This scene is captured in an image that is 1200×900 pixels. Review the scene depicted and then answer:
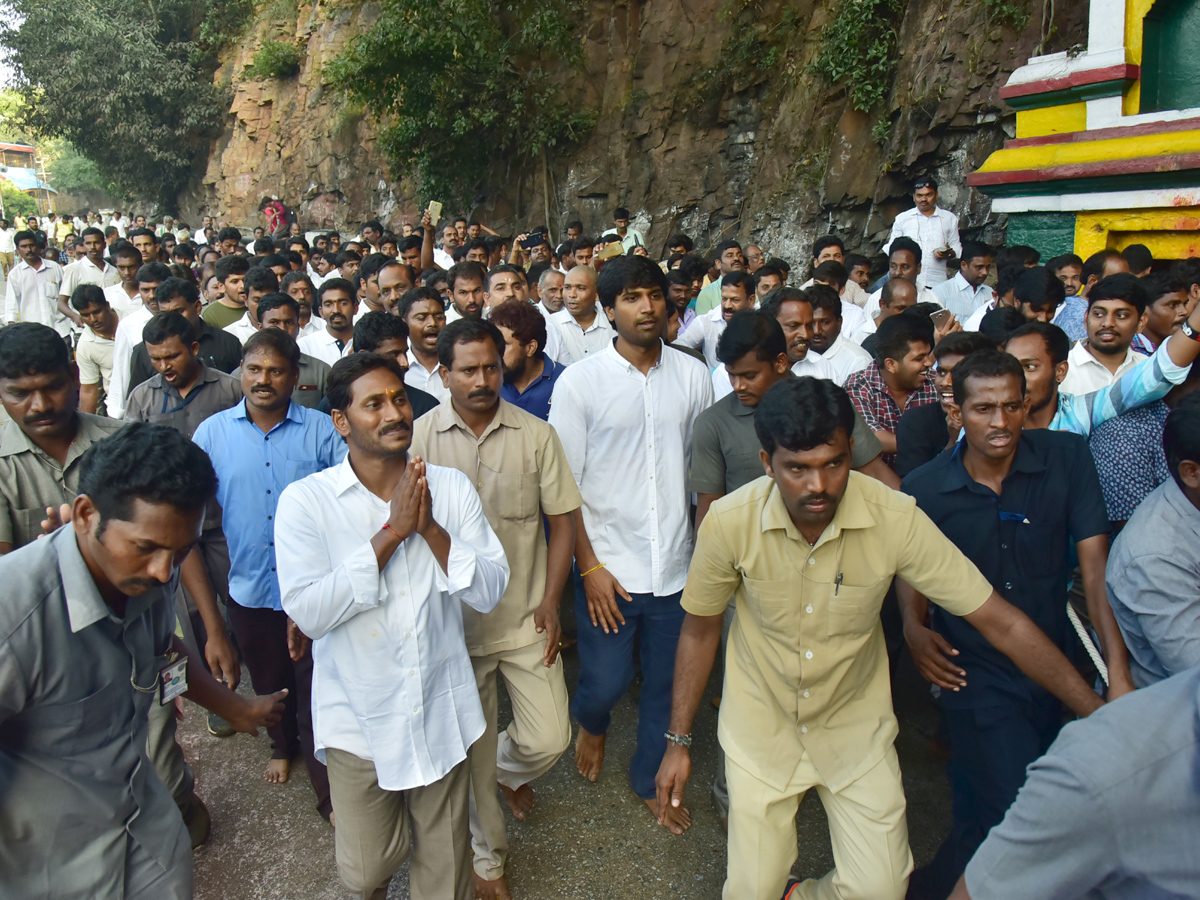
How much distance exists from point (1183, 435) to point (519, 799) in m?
2.70

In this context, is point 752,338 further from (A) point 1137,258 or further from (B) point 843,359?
(A) point 1137,258

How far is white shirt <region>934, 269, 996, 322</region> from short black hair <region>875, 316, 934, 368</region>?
375 centimetres

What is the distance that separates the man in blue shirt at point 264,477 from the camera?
11.4 ft

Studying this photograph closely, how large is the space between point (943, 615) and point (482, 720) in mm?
1601

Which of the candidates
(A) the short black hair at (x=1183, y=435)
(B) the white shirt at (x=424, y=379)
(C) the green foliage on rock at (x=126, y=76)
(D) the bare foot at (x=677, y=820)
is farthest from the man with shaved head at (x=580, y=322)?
(C) the green foliage on rock at (x=126, y=76)

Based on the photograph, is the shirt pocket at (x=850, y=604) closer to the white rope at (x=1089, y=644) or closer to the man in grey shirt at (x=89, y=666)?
the white rope at (x=1089, y=644)

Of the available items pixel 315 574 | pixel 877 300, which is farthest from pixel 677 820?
pixel 877 300

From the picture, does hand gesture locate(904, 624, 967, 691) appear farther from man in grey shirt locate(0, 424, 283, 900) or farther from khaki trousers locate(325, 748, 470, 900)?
man in grey shirt locate(0, 424, 283, 900)

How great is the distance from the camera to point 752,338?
3.31 metres

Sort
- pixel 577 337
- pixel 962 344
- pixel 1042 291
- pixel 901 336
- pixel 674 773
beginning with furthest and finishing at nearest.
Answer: pixel 577 337
pixel 1042 291
pixel 901 336
pixel 962 344
pixel 674 773

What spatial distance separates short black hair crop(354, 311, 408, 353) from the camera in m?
4.18

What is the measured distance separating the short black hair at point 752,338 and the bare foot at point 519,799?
6.40 feet

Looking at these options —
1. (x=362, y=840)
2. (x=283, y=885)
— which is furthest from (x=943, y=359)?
(x=283, y=885)

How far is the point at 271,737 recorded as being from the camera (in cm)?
384
